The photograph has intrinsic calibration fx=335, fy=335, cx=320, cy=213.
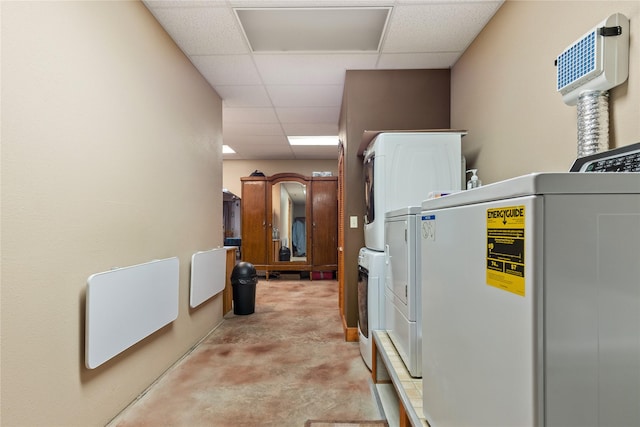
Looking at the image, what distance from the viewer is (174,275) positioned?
2.53 meters

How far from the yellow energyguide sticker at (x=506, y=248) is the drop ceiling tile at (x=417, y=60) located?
2.58m

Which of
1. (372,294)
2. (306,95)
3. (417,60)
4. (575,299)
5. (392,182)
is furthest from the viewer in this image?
(306,95)

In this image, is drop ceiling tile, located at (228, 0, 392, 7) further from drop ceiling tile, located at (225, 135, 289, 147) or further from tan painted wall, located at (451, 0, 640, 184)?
drop ceiling tile, located at (225, 135, 289, 147)

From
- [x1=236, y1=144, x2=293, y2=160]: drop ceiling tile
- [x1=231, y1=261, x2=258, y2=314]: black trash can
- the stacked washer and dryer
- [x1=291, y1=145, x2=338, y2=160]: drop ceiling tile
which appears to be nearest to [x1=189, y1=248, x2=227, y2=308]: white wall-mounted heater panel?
[x1=231, y1=261, x2=258, y2=314]: black trash can

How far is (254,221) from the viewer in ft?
21.4

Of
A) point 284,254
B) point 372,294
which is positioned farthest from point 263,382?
point 284,254

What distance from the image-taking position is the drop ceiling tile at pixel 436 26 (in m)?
2.24

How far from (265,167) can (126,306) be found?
5.83 m

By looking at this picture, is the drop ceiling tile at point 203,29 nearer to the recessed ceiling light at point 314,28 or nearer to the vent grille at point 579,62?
the recessed ceiling light at point 314,28

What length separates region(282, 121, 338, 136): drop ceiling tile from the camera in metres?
4.97

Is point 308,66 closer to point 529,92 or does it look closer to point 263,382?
point 529,92

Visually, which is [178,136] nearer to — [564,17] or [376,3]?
[376,3]

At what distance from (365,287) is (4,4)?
2.43m

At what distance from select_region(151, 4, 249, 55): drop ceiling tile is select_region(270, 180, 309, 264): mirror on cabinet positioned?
12.8ft
